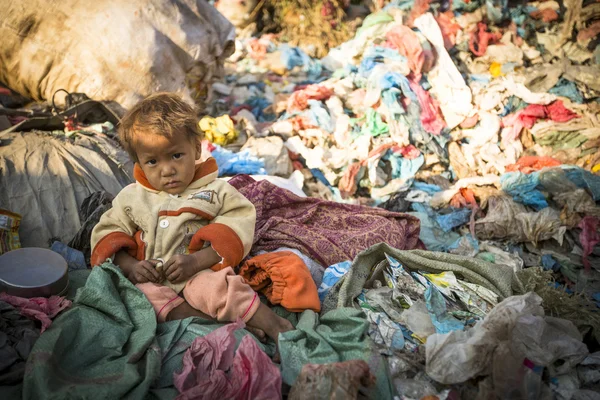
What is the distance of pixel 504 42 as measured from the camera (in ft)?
18.4

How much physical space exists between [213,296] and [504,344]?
1.18 m

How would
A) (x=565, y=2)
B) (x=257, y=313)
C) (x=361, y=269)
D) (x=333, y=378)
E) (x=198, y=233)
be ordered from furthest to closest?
(x=565, y=2) → (x=361, y=269) → (x=198, y=233) → (x=257, y=313) → (x=333, y=378)

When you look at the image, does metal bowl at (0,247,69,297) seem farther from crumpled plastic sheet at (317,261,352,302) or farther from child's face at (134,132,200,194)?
crumpled plastic sheet at (317,261,352,302)

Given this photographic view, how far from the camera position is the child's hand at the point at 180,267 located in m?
1.91

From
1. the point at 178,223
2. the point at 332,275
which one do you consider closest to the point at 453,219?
the point at 332,275

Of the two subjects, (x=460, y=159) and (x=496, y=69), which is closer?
(x=460, y=159)

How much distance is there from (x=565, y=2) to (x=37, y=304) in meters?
6.57

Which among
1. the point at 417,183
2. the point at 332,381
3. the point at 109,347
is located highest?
the point at 332,381

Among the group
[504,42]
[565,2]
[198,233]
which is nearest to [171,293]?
[198,233]

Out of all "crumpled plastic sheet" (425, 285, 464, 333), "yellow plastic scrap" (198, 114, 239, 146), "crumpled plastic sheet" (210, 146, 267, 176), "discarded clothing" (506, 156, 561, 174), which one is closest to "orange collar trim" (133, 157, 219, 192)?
"crumpled plastic sheet" (425, 285, 464, 333)

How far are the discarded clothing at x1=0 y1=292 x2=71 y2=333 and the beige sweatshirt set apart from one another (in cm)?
23

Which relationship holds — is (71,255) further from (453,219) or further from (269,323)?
(453,219)

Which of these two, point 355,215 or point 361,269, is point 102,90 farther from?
point 361,269

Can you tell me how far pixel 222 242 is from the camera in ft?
6.53
